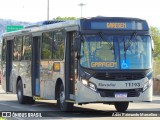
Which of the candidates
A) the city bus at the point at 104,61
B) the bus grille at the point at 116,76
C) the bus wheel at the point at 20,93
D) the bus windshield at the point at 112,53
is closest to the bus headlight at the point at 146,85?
the city bus at the point at 104,61

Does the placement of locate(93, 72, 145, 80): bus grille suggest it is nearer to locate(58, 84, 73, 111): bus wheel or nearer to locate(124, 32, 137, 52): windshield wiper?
locate(124, 32, 137, 52): windshield wiper

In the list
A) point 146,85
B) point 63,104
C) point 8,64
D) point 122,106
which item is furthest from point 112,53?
point 8,64

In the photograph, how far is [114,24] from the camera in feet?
65.1

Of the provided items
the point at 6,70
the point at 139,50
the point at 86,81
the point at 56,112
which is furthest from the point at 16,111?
the point at 6,70

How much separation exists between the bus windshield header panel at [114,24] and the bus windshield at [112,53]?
29 cm

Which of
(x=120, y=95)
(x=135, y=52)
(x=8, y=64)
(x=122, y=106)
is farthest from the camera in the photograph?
(x=8, y=64)

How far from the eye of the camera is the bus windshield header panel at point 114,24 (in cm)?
1967

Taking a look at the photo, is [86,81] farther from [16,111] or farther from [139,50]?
[16,111]

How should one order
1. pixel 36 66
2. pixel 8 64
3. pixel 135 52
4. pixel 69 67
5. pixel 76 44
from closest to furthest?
pixel 76 44
pixel 135 52
pixel 69 67
pixel 36 66
pixel 8 64

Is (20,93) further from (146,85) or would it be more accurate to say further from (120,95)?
(146,85)

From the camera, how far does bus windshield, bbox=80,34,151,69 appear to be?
19406 mm

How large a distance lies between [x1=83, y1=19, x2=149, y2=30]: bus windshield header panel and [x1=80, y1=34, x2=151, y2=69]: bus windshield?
0.97 feet

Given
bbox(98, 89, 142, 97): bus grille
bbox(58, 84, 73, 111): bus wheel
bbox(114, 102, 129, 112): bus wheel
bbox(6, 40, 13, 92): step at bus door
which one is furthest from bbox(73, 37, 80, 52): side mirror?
bbox(6, 40, 13, 92): step at bus door

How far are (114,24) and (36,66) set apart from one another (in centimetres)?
577
